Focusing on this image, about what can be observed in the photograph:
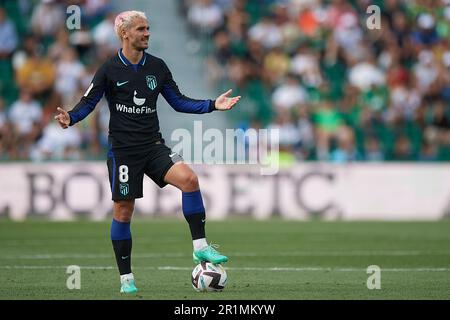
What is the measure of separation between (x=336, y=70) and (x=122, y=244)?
16.1 metres

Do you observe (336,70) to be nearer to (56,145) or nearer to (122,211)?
(56,145)

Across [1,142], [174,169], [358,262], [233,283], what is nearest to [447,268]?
[358,262]

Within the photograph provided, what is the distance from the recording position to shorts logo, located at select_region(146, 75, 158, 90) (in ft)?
32.5

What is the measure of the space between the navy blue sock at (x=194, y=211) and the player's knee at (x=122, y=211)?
49 cm

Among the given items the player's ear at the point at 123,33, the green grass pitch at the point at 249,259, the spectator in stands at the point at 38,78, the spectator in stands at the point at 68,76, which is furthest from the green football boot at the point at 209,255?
the spectator in stands at the point at 38,78

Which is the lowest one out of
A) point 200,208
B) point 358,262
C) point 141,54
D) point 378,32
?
point 358,262

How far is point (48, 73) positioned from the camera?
23.1 m

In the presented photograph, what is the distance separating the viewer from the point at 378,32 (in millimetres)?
25453

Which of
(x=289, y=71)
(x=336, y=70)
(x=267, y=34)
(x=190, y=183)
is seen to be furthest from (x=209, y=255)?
(x=336, y=70)

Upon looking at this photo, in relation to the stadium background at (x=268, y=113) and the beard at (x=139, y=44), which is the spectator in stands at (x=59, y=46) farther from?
the beard at (x=139, y=44)

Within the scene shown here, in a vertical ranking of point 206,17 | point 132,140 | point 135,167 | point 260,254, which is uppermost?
point 206,17

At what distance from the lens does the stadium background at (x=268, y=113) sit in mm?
21031
